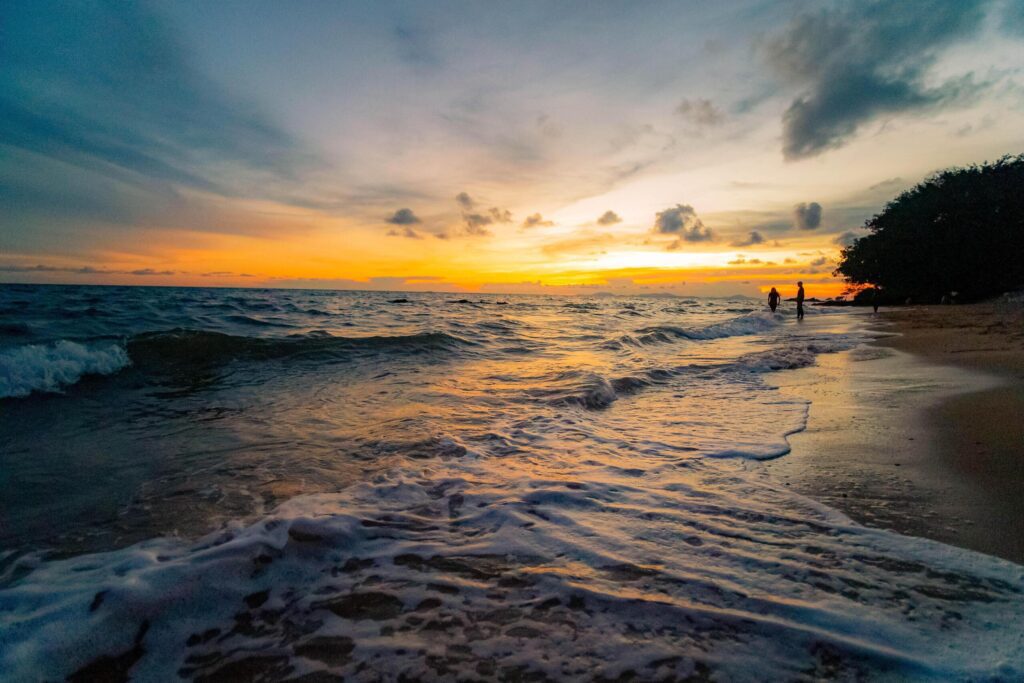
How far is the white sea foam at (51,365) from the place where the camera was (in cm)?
775

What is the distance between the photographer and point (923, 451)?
176 inches

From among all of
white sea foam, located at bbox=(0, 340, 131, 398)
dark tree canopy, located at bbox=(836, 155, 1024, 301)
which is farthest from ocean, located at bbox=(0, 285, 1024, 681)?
dark tree canopy, located at bbox=(836, 155, 1024, 301)

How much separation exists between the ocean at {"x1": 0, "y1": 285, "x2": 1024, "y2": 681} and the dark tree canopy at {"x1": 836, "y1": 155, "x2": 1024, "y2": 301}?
152 feet

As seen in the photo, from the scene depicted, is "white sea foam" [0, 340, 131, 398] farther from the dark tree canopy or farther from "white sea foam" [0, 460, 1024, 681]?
the dark tree canopy

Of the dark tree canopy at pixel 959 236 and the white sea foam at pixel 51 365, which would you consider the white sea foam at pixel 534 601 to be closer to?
the white sea foam at pixel 51 365

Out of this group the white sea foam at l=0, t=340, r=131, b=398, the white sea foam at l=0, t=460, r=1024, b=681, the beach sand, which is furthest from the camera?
the white sea foam at l=0, t=340, r=131, b=398

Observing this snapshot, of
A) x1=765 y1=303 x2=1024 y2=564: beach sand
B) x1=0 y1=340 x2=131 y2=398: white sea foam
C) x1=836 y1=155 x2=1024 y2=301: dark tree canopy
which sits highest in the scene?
x1=836 y1=155 x2=1024 y2=301: dark tree canopy

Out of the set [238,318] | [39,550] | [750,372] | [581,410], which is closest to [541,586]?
[39,550]

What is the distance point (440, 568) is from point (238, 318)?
19618 mm

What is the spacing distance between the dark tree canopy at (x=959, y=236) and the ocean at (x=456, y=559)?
46.4 metres

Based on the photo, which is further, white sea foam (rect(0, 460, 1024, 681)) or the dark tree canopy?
the dark tree canopy

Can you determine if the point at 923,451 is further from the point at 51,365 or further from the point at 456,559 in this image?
the point at 51,365

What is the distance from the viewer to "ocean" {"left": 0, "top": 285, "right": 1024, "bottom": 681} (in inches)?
80.4

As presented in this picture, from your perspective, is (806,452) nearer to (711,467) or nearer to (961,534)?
(711,467)
